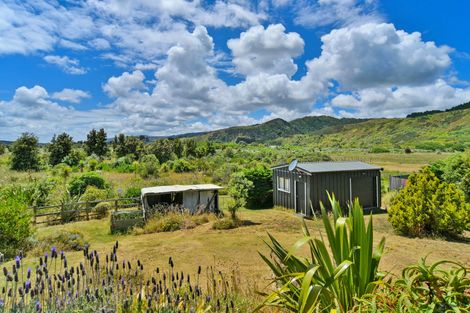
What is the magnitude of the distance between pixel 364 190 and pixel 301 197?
3.77m

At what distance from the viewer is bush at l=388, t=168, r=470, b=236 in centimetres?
1040

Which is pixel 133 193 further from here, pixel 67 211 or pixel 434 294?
pixel 434 294

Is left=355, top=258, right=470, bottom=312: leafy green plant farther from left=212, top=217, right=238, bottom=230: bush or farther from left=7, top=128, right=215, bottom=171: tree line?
left=7, top=128, right=215, bottom=171: tree line

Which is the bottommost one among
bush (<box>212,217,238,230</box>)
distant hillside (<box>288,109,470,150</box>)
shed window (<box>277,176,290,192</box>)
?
bush (<box>212,217,238,230</box>)

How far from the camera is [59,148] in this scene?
36.2 meters

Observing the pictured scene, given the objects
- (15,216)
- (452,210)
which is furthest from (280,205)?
(15,216)

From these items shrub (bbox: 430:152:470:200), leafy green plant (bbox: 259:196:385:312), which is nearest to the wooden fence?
leafy green plant (bbox: 259:196:385:312)

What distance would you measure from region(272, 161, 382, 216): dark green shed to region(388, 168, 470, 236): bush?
390 cm

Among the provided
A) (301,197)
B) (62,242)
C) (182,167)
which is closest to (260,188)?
(301,197)

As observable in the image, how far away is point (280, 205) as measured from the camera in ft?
56.9

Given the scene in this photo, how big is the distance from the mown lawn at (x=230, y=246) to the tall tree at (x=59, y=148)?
26.6 meters

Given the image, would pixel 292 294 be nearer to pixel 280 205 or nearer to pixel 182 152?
pixel 280 205

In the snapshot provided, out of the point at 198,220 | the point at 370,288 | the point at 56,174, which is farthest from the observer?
the point at 56,174

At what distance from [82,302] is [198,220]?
10.6 m
